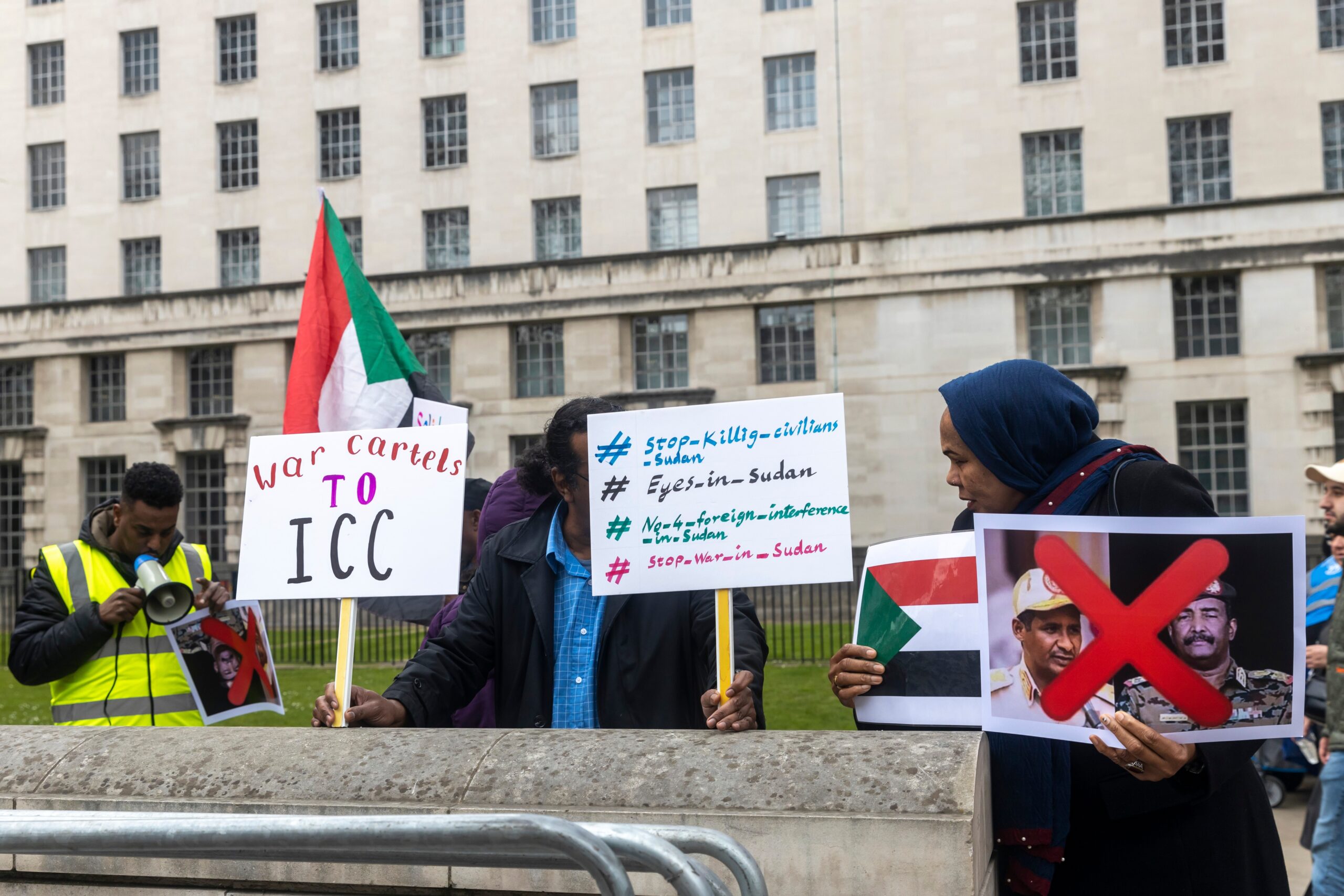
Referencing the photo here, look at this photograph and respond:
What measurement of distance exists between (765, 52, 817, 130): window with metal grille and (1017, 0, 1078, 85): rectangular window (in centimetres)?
525

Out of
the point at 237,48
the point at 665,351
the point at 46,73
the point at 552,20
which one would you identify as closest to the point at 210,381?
the point at 237,48

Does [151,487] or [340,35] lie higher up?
[340,35]

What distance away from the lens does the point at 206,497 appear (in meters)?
37.8

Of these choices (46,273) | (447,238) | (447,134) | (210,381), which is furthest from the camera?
(46,273)

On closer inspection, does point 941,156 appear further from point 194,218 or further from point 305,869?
point 305,869

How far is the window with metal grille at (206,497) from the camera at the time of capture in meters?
37.7

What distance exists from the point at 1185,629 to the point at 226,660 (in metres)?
3.65

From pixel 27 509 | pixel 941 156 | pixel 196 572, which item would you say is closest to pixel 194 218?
pixel 27 509

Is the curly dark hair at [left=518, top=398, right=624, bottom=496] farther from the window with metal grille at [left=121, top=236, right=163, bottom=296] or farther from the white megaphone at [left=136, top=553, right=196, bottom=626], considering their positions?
the window with metal grille at [left=121, top=236, right=163, bottom=296]

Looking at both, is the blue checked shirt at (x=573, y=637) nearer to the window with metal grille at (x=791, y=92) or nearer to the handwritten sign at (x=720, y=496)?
the handwritten sign at (x=720, y=496)

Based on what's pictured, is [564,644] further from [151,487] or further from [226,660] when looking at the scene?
[151,487]

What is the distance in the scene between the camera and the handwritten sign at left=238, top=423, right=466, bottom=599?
3.56 m

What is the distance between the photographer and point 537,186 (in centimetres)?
3472

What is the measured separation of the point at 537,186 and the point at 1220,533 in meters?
33.4
